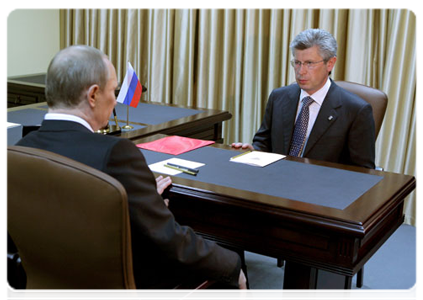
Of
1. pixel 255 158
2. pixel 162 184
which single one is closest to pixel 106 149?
pixel 162 184

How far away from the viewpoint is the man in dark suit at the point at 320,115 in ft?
10.5

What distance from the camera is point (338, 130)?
10.7 ft

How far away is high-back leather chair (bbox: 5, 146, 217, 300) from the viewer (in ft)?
5.07

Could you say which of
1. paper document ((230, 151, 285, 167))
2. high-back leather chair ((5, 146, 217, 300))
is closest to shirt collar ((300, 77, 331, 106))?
paper document ((230, 151, 285, 167))

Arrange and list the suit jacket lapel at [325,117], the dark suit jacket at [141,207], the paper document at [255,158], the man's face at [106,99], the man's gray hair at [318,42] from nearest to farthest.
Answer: the dark suit jacket at [141,207], the man's face at [106,99], the paper document at [255,158], the man's gray hair at [318,42], the suit jacket lapel at [325,117]

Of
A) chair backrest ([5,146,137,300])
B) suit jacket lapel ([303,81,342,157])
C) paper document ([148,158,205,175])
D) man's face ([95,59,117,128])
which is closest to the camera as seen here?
chair backrest ([5,146,137,300])

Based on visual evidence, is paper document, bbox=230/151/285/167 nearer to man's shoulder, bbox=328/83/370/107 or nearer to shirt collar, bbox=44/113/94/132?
man's shoulder, bbox=328/83/370/107

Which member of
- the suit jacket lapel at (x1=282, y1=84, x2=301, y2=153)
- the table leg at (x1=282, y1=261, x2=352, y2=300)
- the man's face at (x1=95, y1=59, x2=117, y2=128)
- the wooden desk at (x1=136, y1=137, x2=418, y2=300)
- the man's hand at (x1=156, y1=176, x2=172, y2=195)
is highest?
the man's face at (x1=95, y1=59, x2=117, y2=128)

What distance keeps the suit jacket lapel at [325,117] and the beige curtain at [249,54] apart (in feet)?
4.28

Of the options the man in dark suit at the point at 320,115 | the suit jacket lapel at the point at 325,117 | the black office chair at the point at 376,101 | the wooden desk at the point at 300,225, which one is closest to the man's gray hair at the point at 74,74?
the wooden desk at the point at 300,225

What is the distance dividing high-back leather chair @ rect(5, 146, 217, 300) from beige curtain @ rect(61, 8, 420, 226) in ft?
10.8

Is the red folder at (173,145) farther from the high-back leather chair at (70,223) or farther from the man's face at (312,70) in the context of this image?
the high-back leather chair at (70,223)

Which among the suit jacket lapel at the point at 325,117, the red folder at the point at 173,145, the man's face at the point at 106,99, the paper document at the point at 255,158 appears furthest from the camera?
the suit jacket lapel at the point at 325,117

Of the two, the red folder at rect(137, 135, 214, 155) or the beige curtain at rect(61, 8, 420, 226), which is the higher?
the beige curtain at rect(61, 8, 420, 226)
